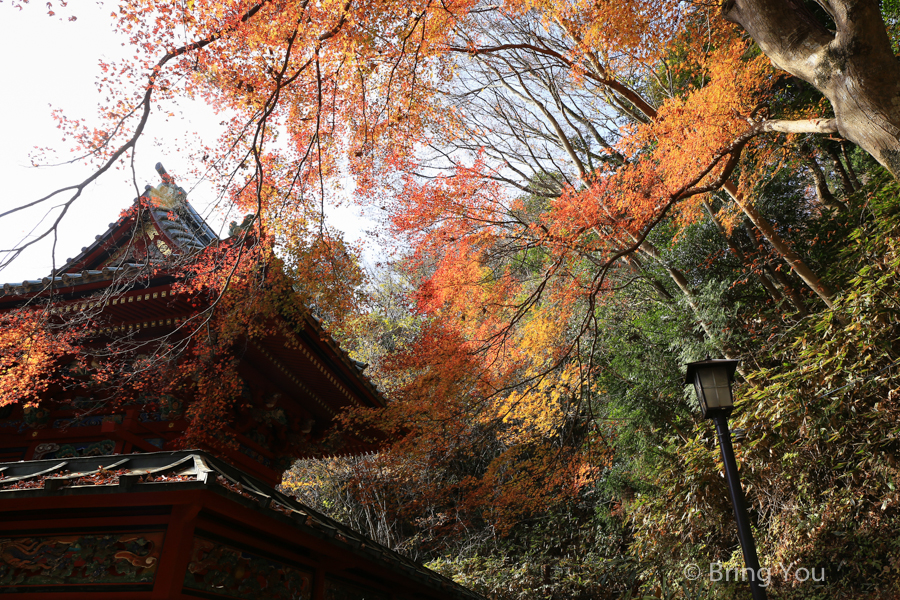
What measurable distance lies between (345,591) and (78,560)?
2408 millimetres

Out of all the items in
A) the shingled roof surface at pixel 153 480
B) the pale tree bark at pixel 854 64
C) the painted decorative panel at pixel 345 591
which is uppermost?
the pale tree bark at pixel 854 64

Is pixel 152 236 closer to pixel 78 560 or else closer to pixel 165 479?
pixel 78 560

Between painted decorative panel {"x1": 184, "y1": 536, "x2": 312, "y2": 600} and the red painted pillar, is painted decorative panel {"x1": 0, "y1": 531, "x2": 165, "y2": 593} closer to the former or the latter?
the red painted pillar

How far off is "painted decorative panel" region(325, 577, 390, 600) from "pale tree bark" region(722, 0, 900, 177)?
5360mm

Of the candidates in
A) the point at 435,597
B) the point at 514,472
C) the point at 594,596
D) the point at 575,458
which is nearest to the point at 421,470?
the point at 514,472

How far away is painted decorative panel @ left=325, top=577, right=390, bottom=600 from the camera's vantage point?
15.2ft

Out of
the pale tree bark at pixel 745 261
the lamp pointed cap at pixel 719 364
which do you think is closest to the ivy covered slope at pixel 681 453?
the pale tree bark at pixel 745 261

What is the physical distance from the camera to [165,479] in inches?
116

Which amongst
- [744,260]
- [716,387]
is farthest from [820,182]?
[716,387]

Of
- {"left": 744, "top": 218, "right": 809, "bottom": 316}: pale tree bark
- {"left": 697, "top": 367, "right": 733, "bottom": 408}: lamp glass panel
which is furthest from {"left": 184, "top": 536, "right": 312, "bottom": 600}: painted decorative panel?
{"left": 744, "top": 218, "right": 809, "bottom": 316}: pale tree bark

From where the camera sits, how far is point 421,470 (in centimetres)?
1398

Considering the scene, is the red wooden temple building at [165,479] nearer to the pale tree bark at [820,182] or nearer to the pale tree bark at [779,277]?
the pale tree bark at [779,277]

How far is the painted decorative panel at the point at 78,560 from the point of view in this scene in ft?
10.1

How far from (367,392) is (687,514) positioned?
5.37m
